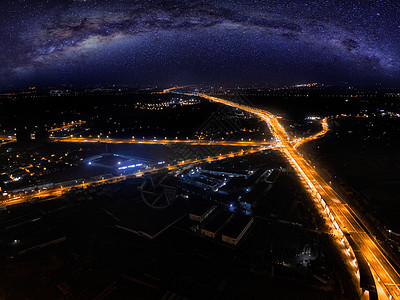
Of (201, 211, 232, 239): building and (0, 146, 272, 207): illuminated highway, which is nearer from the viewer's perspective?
(201, 211, 232, 239): building

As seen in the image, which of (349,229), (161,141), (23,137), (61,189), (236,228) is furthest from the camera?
(161,141)

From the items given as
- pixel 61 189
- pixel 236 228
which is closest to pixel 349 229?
pixel 236 228

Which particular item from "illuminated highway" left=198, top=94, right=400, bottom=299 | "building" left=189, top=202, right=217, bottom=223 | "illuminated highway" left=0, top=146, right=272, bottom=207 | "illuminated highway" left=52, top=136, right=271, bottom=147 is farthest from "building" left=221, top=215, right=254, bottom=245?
"illuminated highway" left=52, top=136, right=271, bottom=147

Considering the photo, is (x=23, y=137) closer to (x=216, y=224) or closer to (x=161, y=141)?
(x=161, y=141)

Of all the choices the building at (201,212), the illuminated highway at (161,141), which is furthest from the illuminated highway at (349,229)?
the illuminated highway at (161,141)

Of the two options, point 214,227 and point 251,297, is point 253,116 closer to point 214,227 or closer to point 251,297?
point 214,227

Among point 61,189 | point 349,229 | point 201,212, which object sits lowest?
point 61,189

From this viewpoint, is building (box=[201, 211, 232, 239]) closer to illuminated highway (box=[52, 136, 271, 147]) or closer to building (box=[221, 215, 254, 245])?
building (box=[221, 215, 254, 245])

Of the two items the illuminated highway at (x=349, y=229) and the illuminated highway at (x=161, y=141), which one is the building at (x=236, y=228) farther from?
the illuminated highway at (x=161, y=141)
